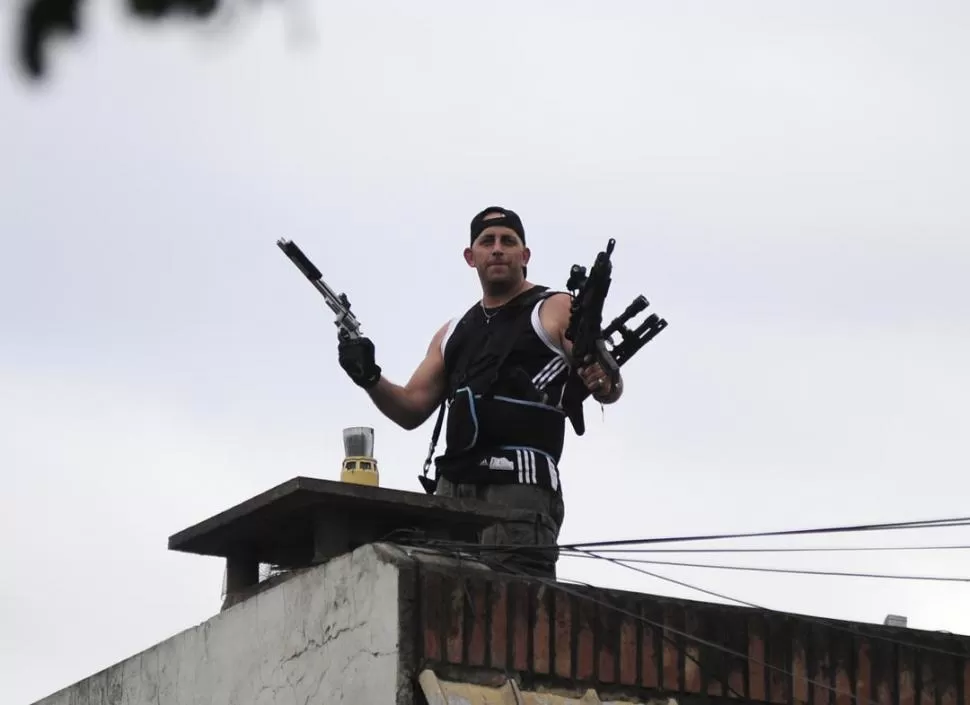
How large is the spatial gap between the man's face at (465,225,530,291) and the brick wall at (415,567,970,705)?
1683 millimetres

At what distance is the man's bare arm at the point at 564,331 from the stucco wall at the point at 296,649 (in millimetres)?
1340

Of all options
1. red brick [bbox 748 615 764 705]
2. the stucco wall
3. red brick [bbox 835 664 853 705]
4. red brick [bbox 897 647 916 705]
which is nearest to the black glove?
the stucco wall

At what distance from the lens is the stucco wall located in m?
5.26

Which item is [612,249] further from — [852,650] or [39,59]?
[39,59]

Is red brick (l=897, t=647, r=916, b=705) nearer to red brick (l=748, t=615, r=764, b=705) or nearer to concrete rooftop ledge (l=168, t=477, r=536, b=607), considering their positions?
red brick (l=748, t=615, r=764, b=705)

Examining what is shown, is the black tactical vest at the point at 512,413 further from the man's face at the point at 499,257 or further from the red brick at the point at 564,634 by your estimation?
the red brick at the point at 564,634

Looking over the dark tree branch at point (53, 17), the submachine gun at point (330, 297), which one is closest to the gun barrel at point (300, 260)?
the submachine gun at point (330, 297)

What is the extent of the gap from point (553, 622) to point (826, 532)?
102 centimetres

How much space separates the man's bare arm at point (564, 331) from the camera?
20.5ft

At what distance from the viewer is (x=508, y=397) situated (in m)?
6.48

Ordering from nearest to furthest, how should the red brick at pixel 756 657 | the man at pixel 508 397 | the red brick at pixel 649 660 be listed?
the red brick at pixel 649 660
the red brick at pixel 756 657
the man at pixel 508 397

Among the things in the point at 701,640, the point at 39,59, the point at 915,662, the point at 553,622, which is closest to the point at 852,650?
the point at 915,662

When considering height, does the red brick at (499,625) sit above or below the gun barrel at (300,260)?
below

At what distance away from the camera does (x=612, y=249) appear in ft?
19.3
